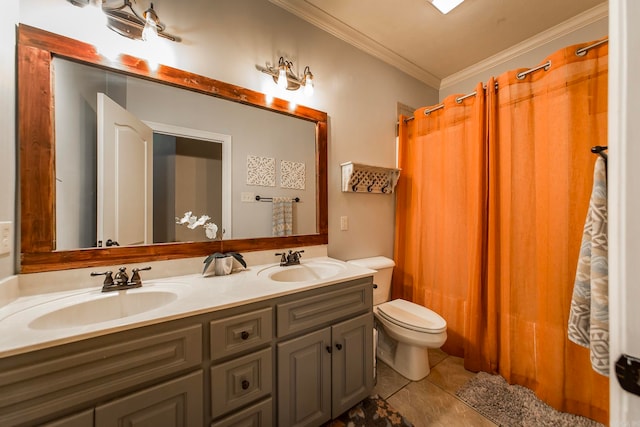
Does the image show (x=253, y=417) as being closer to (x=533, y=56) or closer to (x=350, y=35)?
(x=350, y=35)

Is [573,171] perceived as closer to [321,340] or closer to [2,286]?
[321,340]

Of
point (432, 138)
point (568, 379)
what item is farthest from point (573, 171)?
point (568, 379)

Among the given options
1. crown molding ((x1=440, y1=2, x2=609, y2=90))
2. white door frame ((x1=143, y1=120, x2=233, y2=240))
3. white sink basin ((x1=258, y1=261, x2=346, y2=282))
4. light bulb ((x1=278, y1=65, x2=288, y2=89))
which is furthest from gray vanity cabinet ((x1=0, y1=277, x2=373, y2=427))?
crown molding ((x1=440, y1=2, x2=609, y2=90))

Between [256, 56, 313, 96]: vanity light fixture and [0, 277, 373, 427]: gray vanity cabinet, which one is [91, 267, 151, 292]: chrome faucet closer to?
[0, 277, 373, 427]: gray vanity cabinet

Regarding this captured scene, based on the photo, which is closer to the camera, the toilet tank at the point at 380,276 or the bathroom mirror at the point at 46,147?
the bathroom mirror at the point at 46,147

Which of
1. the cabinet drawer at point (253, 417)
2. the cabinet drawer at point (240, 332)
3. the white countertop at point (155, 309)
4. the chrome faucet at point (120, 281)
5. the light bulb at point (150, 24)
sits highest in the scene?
the light bulb at point (150, 24)

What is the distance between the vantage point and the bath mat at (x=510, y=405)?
1340 millimetres

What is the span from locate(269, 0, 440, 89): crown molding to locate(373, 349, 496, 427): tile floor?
264 cm

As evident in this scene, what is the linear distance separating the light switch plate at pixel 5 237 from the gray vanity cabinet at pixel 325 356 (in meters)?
1.10

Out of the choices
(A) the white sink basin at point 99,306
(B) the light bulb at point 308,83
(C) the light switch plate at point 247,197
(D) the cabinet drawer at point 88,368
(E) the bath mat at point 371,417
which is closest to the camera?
(D) the cabinet drawer at point 88,368

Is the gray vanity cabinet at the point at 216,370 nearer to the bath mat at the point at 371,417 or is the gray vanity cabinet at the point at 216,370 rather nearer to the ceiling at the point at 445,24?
the bath mat at the point at 371,417

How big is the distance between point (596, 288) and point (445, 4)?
73.5 inches

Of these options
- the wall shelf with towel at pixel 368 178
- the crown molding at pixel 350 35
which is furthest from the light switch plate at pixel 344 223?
the crown molding at pixel 350 35

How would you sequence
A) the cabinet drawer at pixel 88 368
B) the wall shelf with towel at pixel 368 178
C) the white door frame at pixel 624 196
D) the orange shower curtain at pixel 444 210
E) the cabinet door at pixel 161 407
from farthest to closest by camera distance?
1. the wall shelf with towel at pixel 368 178
2. the orange shower curtain at pixel 444 210
3. the cabinet door at pixel 161 407
4. the cabinet drawer at pixel 88 368
5. the white door frame at pixel 624 196
